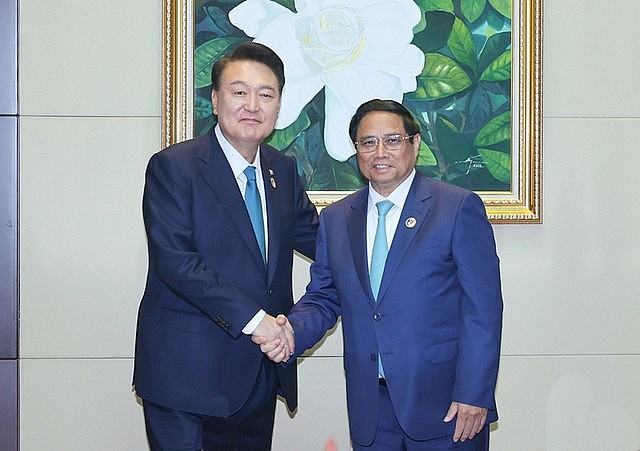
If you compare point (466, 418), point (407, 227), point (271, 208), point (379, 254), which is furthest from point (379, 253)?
point (466, 418)

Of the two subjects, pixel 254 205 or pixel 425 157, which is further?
pixel 425 157

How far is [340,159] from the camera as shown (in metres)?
3.22

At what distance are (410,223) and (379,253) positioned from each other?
124 mm

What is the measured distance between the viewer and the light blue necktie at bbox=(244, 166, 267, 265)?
101 inches

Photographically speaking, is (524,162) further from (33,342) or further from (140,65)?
(33,342)

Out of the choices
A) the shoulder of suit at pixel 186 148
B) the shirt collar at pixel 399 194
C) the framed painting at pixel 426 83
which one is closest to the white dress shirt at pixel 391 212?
the shirt collar at pixel 399 194

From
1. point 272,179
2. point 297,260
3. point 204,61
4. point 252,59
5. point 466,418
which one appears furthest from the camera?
point 297,260

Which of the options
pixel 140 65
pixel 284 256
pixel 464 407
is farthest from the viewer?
pixel 140 65

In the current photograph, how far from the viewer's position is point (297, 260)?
129 inches

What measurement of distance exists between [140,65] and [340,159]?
0.79m

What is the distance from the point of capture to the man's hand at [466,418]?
7.75 feet

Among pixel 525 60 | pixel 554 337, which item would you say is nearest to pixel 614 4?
pixel 525 60

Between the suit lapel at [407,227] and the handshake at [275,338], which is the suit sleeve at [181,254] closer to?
the handshake at [275,338]

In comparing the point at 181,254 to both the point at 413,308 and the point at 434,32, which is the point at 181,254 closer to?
the point at 413,308
